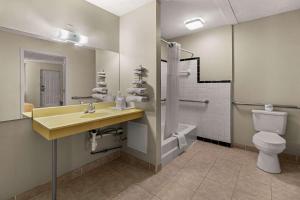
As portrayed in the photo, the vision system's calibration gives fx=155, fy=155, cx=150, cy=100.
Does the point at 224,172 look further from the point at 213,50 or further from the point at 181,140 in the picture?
the point at 213,50

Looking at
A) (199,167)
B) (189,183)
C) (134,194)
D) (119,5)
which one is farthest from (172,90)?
(134,194)

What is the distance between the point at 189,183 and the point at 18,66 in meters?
2.19

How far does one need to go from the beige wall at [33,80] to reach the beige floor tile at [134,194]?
1.32 m

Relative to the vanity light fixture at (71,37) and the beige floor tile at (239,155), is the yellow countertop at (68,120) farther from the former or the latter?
the beige floor tile at (239,155)

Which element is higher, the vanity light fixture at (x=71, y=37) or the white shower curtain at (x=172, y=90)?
the vanity light fixture at (x=71, y=37)

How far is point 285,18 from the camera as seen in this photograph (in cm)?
237

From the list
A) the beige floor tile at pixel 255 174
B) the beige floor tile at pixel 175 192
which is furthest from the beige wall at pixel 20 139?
the beige floor tile at pixel 255 174

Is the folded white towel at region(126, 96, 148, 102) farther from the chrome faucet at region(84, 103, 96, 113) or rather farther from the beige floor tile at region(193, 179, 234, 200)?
the beige floor tile at region(193, 179, 234, 200)

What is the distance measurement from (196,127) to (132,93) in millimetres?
Answer: 1793

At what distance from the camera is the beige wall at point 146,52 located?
6.72 feet

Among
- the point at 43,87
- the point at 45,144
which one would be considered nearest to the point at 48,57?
the point at 43,87

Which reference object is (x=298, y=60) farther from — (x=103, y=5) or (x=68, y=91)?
(x=68, y=91)

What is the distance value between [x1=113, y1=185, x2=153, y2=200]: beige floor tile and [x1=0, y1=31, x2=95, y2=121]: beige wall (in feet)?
4.03

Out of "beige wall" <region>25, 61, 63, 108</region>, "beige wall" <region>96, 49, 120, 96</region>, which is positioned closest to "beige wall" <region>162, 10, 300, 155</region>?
"beige wall" <region>96, 49, 120, 96</region>
